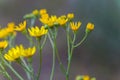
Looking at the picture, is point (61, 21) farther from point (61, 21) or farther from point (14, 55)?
point (14, 55)

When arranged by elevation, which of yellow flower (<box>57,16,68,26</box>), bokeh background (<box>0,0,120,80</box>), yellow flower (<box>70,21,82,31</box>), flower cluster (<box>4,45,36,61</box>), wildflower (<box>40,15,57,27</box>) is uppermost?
wildflower (<box>40,15,57,27</box>)

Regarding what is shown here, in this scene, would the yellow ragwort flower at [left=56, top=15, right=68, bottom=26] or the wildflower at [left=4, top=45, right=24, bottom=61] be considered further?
the yellow ragwort flower at [left=56, top=15, right=68, bottom=26]

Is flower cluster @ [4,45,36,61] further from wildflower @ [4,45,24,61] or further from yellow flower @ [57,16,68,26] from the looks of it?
yellow flower @ [57,16,68,26]

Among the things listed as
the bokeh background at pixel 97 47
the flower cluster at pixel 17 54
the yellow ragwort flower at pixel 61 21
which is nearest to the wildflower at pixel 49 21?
the yellow ragwort flower at pixel 61 21

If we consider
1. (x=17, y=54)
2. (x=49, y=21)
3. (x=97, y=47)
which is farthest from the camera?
(x=97, y=47)

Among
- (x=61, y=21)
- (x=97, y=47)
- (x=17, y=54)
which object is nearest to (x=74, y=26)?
(x=61, y=21)

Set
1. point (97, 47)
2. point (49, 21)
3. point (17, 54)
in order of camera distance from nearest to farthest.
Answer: point (17, 54)
point (49, 21)
point (97, 47)

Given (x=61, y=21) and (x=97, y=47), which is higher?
(x=61, y=21)

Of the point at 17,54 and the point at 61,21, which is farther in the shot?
the point at 61,21

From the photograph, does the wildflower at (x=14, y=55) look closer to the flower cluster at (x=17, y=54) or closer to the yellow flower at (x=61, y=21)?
the flower cluster at (x=17, y=54)

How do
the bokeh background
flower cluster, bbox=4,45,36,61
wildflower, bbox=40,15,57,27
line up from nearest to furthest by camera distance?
flower cluster, bbox=4,45,36,61
wildflower, bbox=40,15,57,27
the bokeh background

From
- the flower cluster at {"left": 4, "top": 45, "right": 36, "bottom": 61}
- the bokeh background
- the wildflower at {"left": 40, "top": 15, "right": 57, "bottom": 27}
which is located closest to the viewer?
the flower cluster at {"left": 4, "top": 45, "right": 36, "bottom": 61}

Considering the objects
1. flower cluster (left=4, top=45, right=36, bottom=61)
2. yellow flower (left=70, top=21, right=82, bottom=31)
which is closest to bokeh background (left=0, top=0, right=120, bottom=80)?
yellow flower (left=70, top=21, right=82, bottom=31)
